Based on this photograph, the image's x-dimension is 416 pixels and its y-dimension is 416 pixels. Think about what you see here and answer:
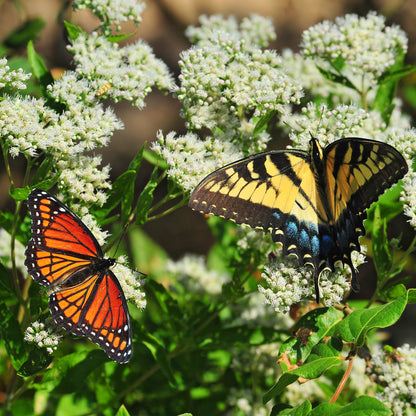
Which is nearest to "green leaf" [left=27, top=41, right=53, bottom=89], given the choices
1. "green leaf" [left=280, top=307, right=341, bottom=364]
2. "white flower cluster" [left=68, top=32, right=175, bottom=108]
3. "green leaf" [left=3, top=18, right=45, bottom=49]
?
"white flower cluster" [left=68, top=32, right=175, bottom=108]

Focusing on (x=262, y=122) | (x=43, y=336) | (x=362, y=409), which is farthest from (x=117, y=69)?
Answer: (x=362, y=409)

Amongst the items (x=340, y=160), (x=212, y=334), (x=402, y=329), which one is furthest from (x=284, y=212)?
(x=402, y=329)

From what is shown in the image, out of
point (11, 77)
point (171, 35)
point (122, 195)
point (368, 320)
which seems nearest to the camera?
point (368, 320)

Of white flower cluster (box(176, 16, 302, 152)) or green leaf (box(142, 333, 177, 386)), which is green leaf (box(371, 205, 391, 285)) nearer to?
white flower cluster (box(176, 16, 302, 152))

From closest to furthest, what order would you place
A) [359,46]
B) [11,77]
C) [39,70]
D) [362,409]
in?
1. [362,409]
2. [11,77]
3. [39,70]
4. [359,46]

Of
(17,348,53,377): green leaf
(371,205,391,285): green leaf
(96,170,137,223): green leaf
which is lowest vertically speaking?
(17,348,53,377): green leaf

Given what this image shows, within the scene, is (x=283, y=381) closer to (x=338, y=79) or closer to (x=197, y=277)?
(x=197, y=277)
